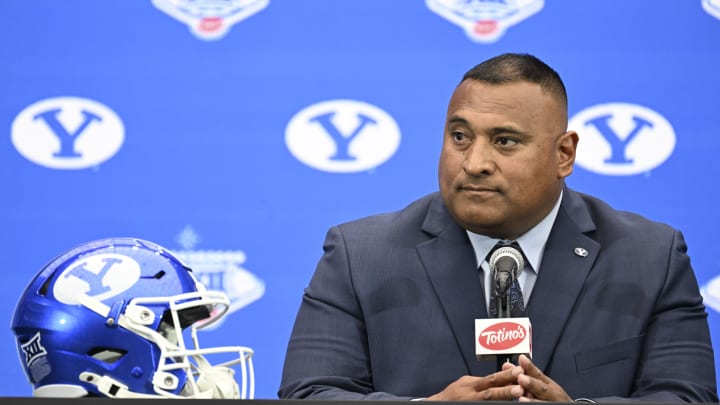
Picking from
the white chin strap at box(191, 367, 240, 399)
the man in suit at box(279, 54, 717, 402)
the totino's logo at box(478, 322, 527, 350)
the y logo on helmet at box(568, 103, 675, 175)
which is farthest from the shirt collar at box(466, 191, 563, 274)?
the y logo on helmet at box(568, 103, 675, 175)

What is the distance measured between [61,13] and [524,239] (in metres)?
2.01

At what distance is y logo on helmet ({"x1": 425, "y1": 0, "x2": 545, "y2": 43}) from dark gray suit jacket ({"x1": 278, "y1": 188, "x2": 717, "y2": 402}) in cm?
108

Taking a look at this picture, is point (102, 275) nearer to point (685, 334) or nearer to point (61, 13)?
point (685, 334)

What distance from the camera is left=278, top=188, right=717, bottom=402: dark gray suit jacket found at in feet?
9.07

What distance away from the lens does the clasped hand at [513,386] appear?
2392 millimetres

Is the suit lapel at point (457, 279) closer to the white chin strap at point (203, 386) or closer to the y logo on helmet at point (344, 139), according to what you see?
the white chin strap at point (203, 386)

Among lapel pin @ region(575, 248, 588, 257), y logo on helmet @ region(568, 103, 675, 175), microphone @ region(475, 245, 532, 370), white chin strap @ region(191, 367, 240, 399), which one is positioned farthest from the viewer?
y logo on helmet @ region(568, 103, 675, 175)

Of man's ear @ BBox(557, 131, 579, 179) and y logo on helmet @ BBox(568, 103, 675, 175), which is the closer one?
man's ear @ BBox(557, 131, 579, 179)

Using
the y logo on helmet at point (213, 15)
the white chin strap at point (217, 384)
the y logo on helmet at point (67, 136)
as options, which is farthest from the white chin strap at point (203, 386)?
the y logo on helmet at point (213, 15)

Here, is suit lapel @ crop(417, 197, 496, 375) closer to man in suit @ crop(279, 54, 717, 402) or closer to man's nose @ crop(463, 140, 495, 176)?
man in suit @ crop(279, 54, 717, 402)

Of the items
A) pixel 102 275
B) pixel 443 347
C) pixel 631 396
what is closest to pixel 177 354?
pixel 102 275

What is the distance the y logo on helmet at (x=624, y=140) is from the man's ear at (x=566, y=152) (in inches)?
33.2

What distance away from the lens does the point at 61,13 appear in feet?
13.1

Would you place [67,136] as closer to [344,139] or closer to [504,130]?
[344,139]
